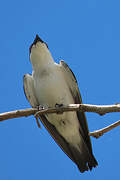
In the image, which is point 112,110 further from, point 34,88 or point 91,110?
point 34,88

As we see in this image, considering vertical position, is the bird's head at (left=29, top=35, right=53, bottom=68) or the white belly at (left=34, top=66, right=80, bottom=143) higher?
the bird's head at (left=29, top=35, right=53, bottom=68)

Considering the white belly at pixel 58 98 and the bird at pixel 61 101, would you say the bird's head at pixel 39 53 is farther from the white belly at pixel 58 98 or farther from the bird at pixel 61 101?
the white belly at pixel 58 98

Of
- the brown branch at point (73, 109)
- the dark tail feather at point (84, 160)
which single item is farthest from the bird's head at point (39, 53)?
the brown branch at point (73, 109)

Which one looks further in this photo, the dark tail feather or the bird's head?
the bird's head

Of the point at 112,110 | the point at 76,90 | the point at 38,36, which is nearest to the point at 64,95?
the point at 76,90

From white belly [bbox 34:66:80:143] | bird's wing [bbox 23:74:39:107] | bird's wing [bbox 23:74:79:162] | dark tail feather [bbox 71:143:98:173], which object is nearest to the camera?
dark tail feather [bbox 71:143:98:173]

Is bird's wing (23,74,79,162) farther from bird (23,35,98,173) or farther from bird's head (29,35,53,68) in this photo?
bird's head (29,35,53,68)

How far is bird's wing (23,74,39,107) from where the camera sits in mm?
7906

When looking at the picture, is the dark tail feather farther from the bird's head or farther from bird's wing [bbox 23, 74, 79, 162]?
the bird's head

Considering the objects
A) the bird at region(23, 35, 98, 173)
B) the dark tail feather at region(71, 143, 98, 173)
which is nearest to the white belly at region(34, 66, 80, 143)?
the bird at region(23, 35, 98, 173)

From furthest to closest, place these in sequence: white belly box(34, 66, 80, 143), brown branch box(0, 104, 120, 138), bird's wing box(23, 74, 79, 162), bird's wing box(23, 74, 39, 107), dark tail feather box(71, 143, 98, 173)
Result: bird's wing box(23, 74, 39, 107) → bird's wing box(23, 74, 79, 162) → white belly box(34, 66, 80, 143) → dark tail feather box(71, 143, 98, 173) → brown branch box(0, 104, 120, 138)

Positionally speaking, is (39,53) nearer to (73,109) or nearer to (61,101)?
(61,101)

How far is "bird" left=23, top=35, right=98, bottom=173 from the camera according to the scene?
7527 millimetres

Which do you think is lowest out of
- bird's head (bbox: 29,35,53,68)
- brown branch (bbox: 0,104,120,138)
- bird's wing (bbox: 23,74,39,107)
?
brown branch (bbox: 0,104,120,138)
